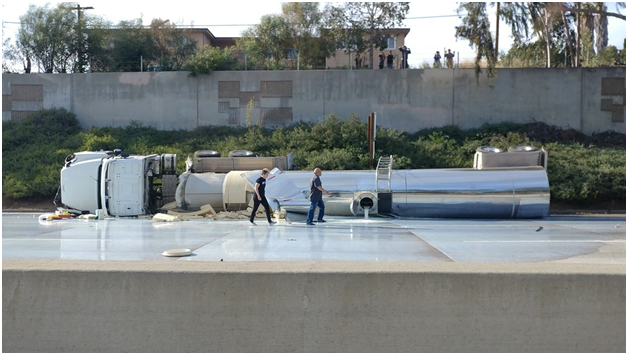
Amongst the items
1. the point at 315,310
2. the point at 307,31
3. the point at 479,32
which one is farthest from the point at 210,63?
the point at 315,310

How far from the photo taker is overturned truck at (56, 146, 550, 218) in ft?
58.2

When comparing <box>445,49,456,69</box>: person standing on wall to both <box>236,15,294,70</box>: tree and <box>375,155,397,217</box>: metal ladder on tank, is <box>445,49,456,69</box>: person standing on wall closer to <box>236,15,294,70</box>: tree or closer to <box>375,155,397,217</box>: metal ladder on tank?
<box>236,15,294,70</box>: tree

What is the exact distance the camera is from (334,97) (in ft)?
105

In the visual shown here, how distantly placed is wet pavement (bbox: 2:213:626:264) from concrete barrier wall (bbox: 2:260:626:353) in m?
4.31

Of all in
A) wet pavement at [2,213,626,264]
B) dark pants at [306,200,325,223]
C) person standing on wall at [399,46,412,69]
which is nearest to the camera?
wet pavement at [2,213,626,264]

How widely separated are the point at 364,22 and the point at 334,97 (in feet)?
23.0

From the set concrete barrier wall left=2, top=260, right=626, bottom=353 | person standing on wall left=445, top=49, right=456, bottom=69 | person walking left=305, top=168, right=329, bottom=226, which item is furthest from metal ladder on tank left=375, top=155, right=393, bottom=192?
person standing on wall left=445, top=49, right=456, bottom=69

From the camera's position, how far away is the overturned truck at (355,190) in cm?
1773

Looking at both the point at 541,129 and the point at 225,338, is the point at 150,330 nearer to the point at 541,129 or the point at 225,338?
the point at 225,338

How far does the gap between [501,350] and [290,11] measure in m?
36.3

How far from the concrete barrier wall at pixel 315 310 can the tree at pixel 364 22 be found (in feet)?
105

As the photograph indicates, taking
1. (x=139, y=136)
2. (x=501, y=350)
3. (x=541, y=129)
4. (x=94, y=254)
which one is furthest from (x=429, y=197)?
(x=139, y=136)

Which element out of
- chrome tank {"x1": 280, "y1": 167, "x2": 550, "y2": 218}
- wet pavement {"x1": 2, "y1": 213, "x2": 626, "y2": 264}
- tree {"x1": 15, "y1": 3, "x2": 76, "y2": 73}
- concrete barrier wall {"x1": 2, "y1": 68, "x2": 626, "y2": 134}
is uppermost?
tree {"x1": 15, "y1": 3, "x2": 76, "y2": 73}

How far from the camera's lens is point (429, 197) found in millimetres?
17812
